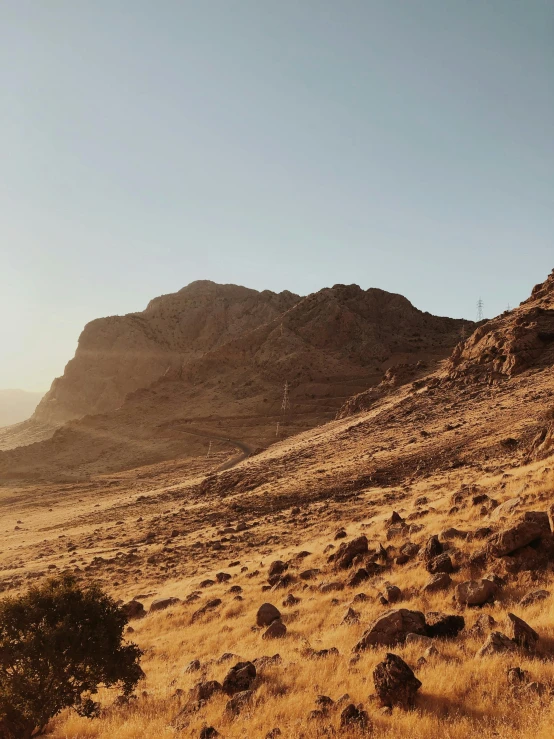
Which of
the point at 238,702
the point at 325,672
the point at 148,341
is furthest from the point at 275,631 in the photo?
the point at 148,341

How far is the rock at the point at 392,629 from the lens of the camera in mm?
9023

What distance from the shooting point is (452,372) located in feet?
144

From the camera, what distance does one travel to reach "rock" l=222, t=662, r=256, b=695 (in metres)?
8.62

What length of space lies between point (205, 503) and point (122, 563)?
417 inches

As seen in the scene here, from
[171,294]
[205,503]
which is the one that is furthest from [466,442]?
[171,294]

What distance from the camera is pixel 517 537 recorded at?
1105 centimetres

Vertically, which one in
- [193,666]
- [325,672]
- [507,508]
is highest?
[507,508]

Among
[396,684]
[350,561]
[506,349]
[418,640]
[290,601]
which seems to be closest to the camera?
[396,684]

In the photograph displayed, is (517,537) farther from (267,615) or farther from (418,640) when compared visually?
(267,615)

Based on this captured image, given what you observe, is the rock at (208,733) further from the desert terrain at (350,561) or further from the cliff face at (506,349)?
the cliff face at (506,349)

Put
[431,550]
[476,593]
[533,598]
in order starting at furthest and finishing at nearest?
[431,550], [476,593], [533,598]

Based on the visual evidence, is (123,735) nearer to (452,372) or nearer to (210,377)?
(452,372)

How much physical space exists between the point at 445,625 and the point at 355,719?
122 inches

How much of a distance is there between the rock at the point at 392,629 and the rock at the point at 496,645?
143 centimetres
